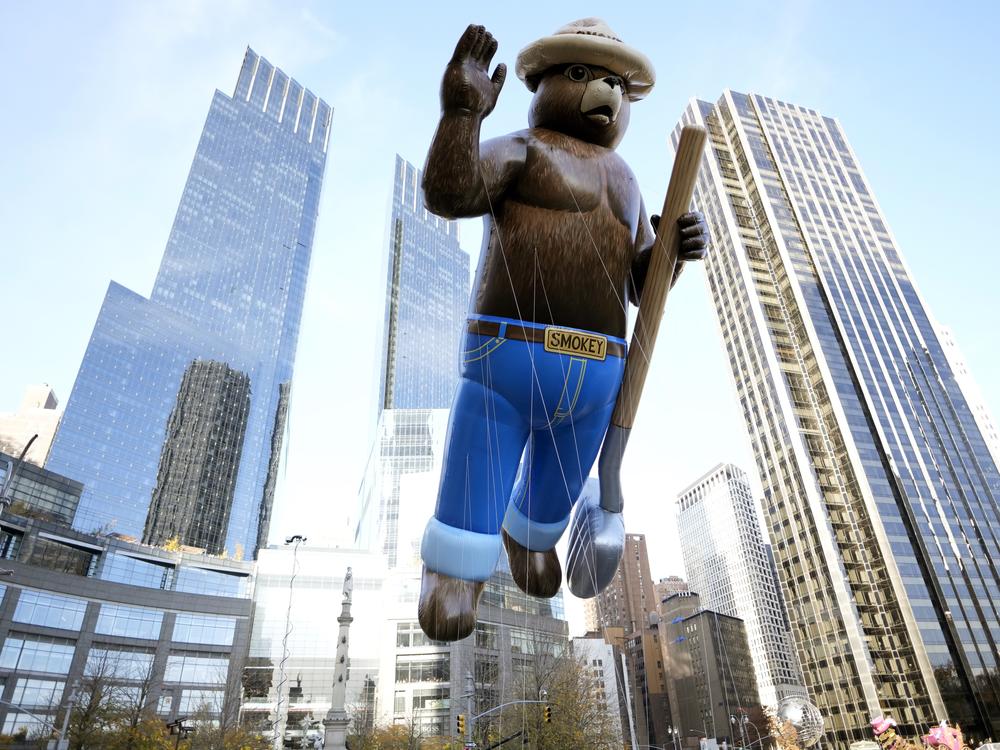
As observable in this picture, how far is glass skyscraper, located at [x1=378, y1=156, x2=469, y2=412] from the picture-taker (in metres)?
73.4

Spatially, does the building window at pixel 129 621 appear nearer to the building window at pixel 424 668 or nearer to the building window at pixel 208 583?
the building window at pixel 208 583

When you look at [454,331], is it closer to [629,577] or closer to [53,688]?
[629,577]

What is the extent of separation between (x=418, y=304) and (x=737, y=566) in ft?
165

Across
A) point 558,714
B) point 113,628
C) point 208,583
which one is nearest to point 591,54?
point 558,714

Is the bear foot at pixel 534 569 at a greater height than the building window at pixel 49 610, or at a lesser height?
lesser

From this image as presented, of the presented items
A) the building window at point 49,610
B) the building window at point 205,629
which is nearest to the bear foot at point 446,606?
the building window at point 49,610

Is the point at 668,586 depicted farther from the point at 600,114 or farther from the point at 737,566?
the point at 600,114

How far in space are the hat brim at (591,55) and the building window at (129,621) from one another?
1432 inches

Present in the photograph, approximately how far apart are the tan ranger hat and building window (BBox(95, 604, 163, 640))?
119ft

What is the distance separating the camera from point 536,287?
308cm

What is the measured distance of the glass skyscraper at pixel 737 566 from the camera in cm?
6962

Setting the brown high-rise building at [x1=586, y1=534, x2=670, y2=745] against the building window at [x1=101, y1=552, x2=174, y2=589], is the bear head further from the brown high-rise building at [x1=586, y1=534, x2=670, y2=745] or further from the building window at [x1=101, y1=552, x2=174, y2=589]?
the brown high-rise building at [x1=586, y1=534, x2=670, y2=745]

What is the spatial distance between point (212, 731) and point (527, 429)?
24479 mm

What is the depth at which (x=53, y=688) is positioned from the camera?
28.4 m
